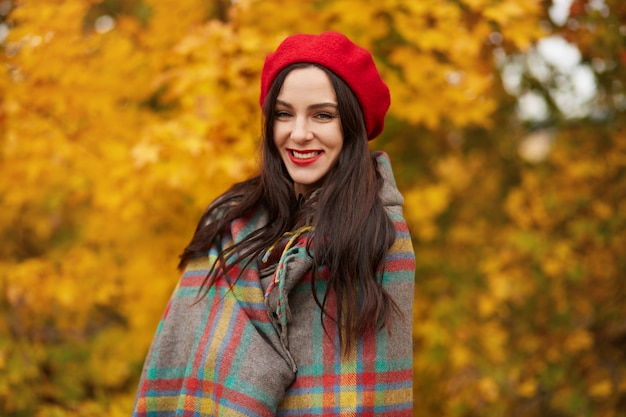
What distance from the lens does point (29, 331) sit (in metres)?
4.16

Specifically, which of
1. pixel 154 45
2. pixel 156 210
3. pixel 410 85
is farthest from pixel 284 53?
pixel 156 210

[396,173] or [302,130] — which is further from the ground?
[396,173]

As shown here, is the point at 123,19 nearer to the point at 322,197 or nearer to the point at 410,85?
the point at 410,85

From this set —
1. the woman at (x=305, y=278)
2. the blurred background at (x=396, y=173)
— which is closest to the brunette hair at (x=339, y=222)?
the woman at (x=305, y=278)

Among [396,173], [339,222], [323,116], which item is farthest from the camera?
[396,173]

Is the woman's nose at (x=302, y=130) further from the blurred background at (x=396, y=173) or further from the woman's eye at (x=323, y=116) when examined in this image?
the blurred background at (x=396, y=173)

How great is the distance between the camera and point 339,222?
1.83 m

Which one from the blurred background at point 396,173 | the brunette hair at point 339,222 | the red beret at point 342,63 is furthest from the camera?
the blurred background at point 396,173

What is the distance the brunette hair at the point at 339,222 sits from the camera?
5.83ft

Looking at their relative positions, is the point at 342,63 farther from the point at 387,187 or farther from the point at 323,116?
the point at 387,187

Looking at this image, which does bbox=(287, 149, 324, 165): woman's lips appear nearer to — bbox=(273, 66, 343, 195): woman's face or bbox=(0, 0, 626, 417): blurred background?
bbox=(273, 66, 343, 195): woman's face

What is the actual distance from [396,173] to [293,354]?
7.71ft

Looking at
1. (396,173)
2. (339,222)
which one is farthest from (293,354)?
(396,173)

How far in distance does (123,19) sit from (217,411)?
248cm
